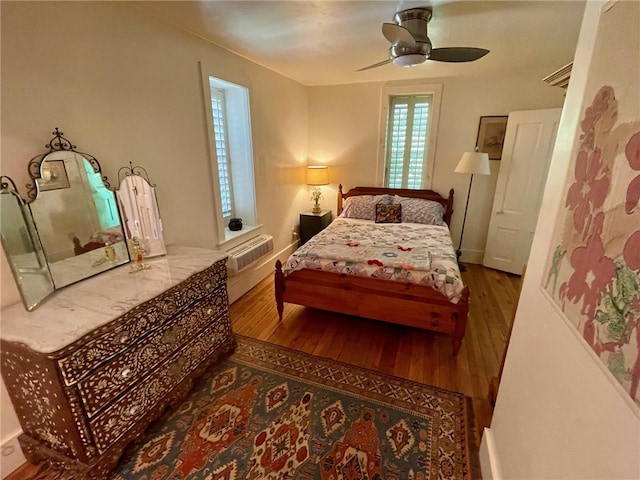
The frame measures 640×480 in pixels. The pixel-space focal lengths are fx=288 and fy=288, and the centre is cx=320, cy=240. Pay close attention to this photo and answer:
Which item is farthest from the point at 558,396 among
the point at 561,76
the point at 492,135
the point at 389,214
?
the point at 492,135

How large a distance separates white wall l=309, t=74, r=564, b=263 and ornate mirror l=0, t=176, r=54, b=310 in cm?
358

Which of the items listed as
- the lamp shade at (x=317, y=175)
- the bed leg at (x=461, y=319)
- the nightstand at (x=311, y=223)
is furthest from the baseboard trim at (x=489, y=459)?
the lamp shade at (x=317, y=175)

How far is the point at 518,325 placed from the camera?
1.26 meters

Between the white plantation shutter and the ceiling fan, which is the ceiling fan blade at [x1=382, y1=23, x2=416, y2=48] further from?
the white plantation shutter

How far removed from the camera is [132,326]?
4.63 ft

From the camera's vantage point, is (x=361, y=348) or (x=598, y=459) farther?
(x=361, y=348)

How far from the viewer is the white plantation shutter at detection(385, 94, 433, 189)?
3.89m

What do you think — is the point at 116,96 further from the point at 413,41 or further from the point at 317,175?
the point at 317,175

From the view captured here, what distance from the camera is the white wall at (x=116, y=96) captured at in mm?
1382

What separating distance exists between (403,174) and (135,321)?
3709 millimetres

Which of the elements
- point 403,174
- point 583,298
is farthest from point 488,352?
point 403,174

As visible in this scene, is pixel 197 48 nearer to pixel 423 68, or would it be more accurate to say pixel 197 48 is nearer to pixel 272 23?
pixel 272 23

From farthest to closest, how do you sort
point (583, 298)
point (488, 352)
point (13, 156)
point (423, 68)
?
point (423, 68) < point (488, 352) < point (13, 156) < point (583, 298)

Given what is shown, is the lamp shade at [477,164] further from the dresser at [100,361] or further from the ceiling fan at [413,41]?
the dresser at [100,361]
